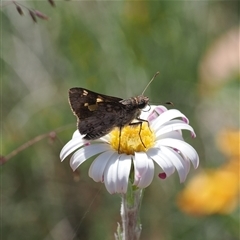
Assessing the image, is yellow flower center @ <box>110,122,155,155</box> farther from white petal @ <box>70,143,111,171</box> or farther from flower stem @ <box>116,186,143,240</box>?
flower stem @ <box>116,186,143,240</box>

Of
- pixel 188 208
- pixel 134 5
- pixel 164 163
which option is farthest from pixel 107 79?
pixel 164 163

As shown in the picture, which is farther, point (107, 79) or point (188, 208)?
point (107, 79)

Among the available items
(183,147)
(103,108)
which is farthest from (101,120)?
(183,147)

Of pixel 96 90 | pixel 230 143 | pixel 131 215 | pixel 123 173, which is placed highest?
pixel 123 173

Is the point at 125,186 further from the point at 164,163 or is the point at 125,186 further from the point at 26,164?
the point at 26,164

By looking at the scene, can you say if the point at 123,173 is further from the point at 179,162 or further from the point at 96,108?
the point at 96,108

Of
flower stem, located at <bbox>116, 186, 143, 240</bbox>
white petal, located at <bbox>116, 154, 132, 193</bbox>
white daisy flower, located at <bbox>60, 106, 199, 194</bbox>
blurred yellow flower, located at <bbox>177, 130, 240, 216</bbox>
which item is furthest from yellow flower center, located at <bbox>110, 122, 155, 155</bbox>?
blurred yellow flower, located at <bbox>177, 130, 240, 216</bbox>

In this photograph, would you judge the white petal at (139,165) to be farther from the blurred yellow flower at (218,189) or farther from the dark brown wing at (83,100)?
the blurred yellow flower at (218,189)

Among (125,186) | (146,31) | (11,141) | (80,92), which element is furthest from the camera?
(146,31)
